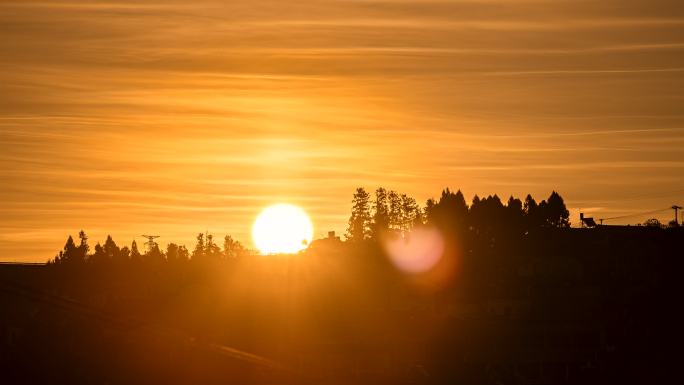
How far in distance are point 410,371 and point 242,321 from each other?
24613 mm

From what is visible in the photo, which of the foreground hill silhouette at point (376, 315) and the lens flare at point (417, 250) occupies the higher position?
the lens flare at point (417, 250)

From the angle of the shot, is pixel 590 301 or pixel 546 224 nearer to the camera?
pixel 590 301

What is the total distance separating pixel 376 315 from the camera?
3967 inches

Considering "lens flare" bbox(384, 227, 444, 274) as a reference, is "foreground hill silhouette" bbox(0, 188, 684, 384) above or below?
below

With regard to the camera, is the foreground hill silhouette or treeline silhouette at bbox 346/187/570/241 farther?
treeline silhouette at bbox 346/187/570/241

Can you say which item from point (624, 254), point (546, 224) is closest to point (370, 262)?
point (624, 254)

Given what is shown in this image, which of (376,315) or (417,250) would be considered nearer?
(376,315)

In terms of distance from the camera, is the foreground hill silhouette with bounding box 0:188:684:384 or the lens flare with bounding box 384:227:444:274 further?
the lens flare with bounding box 384:227:444:274

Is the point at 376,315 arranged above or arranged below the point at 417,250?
below

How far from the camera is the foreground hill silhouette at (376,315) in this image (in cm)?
6906

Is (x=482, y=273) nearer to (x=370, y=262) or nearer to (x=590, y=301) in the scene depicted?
(x=370, y=262)

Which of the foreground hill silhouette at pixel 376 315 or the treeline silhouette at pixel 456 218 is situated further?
the treeline silhouette at pixel 456 218

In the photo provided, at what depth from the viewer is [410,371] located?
76375 millimetres

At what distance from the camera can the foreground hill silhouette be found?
6906 cm
